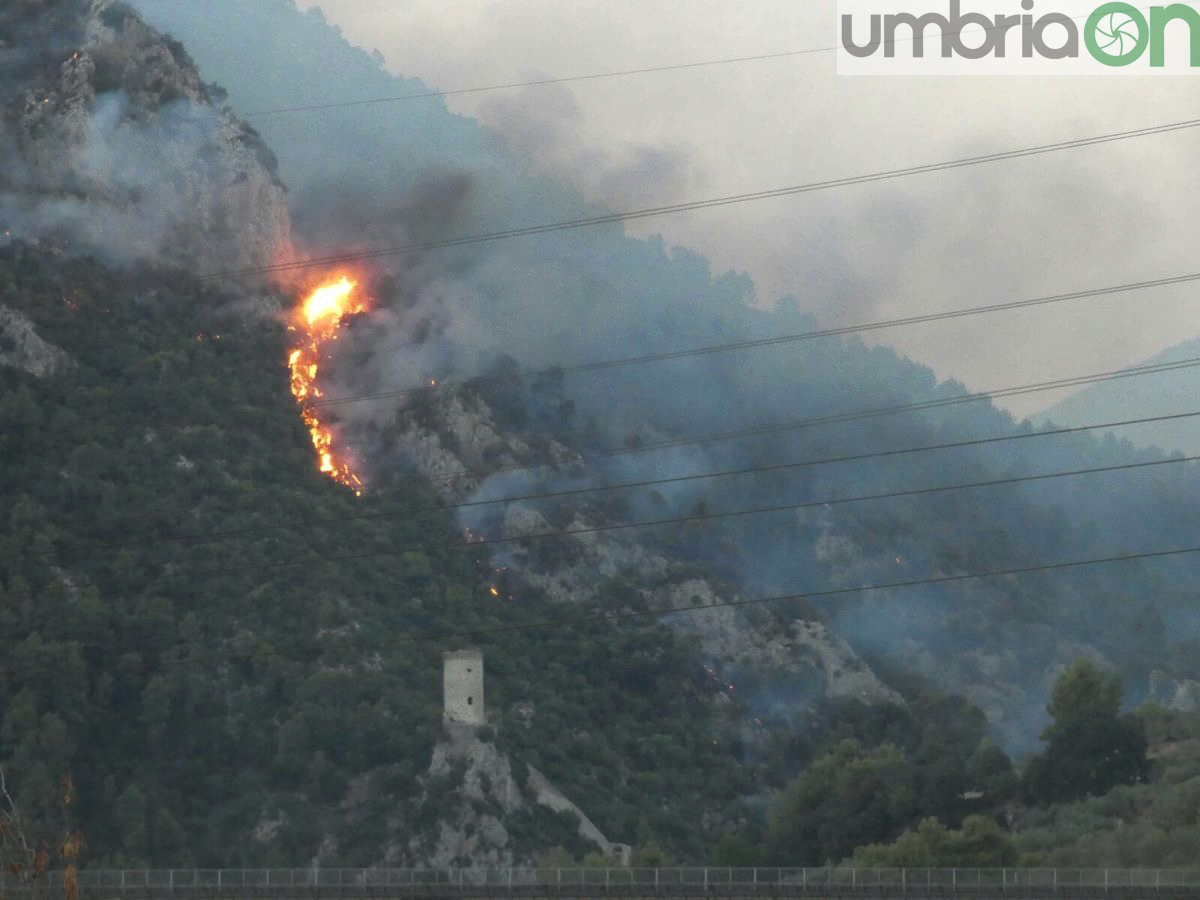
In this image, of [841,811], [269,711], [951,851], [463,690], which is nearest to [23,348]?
[269,711]

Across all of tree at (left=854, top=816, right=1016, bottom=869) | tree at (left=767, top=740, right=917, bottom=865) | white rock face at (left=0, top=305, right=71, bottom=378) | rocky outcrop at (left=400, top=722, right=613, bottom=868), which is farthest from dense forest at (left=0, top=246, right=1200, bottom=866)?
tree at (left=854, top=816, right=1016, bottom=869)

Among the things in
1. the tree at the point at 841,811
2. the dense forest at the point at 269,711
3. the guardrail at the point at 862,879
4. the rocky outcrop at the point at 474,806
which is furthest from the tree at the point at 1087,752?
the guardrail at the point at 862,879

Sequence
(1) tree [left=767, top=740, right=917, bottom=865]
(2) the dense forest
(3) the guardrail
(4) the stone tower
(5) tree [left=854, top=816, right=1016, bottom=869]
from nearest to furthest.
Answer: (3) the guardrail
(5) tree [left=854, top=816, right=1016, bottom=869]
(1) tree [left=767, top=740, right=917, bottom=865]
(2) the dense forest
(4) the stone tower

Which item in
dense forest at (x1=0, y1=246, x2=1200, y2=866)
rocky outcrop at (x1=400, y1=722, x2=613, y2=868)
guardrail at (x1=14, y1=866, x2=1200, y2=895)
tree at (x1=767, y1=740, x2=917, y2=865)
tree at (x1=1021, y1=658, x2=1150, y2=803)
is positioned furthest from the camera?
rocky outcrop at (x1=400, y1=722, x2=613, y2=868)

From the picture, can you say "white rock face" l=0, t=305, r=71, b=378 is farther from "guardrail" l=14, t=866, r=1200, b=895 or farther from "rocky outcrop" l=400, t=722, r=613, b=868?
Result: "guardrail" l=14, t=866, r=1200, b=895

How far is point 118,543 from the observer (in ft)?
599

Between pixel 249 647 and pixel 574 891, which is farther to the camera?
pixel 249 647

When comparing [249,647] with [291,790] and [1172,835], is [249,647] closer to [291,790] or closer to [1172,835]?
[291,790]

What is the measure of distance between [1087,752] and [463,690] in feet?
158

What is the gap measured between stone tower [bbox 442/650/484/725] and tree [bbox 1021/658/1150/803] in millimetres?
42846

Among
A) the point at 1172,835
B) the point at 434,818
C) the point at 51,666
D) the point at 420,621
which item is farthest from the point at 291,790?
the point at 1172,835

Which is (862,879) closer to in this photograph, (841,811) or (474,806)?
(841,811)

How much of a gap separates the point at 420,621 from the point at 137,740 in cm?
3398

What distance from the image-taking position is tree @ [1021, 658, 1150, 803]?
154 meters
